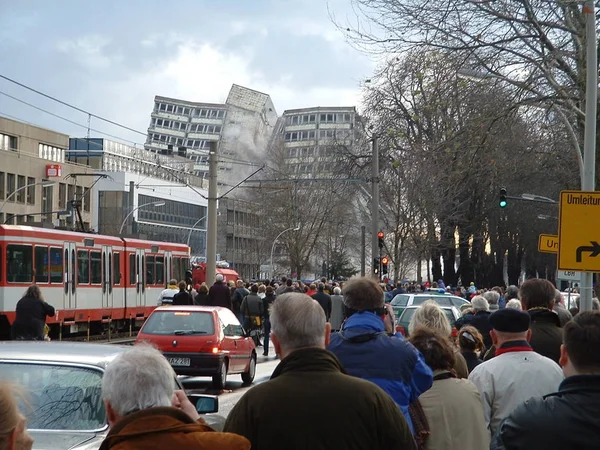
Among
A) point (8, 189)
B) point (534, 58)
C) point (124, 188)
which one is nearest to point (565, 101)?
point (534, 58)

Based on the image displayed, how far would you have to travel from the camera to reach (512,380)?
22.3 feet

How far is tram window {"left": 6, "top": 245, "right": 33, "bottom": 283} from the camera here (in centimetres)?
3030

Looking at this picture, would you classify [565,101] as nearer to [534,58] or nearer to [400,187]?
[534,58]

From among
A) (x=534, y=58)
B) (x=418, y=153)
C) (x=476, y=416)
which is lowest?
(x=476, y=416)

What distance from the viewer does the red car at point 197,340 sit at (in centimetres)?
1908

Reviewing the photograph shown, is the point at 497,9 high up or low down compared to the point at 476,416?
up

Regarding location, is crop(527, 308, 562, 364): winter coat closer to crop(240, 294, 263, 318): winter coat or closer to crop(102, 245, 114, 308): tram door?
crop(240, 294, 263, 318): winter coat

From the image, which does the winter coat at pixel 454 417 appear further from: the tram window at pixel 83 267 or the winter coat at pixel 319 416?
the tram window at pixel 83 267

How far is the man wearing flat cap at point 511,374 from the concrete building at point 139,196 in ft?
295

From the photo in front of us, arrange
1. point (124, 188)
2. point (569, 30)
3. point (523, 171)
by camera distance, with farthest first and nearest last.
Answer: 1. point (124, 188)
2. point (523, 171)
3. point (569, 30)

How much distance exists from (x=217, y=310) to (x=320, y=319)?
15250 millimetres

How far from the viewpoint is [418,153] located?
22.1 meters

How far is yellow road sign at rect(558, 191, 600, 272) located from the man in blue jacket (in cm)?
611

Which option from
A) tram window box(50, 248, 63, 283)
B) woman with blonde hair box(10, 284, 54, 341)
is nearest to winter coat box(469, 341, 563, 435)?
woman with blonde hair box(10, 284, 54, 341)
